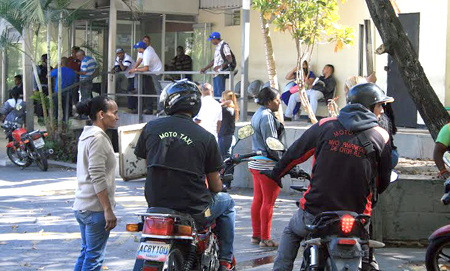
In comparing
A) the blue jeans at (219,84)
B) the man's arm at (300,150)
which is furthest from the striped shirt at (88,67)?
the man's arm at (300,150)

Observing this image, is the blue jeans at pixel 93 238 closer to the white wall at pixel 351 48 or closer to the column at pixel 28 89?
the white wall at pixel 351 48

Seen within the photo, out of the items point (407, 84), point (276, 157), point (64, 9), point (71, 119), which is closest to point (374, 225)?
point (276, 157)

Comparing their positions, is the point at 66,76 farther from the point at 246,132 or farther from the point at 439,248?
the point at 439,248

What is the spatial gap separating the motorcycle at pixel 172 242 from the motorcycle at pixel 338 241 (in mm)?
840

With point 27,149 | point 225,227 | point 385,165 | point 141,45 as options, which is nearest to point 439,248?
point 385,165

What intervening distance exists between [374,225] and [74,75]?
12.4 m

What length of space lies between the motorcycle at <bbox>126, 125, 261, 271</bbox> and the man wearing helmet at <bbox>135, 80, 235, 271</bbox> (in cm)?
11

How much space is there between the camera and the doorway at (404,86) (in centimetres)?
1440

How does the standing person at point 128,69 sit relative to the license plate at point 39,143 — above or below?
above

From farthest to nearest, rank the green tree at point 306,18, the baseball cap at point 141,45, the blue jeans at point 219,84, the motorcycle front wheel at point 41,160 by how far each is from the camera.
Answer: the baseball cap at point 141,45 → the blue jeans at point 219,84 → the motorcycle front wheel at point 41,160 → the green tree at point 306,18

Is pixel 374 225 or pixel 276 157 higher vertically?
pixel 276 157

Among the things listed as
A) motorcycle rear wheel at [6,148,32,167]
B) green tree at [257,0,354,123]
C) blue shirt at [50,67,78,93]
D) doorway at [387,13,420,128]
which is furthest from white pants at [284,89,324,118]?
blue shirt at [50,67,78,93]

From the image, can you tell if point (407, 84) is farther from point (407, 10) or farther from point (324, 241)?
point (407, 10)

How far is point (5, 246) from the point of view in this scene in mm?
8227
